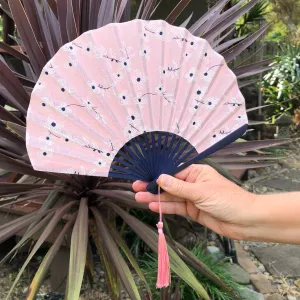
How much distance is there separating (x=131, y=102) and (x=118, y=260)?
2.20ft

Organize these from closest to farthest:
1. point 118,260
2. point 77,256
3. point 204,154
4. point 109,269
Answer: point 204,154 < point 77,256 < point 118,260 < point 109,269

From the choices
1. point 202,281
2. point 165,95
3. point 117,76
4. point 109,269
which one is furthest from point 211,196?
point 202,281

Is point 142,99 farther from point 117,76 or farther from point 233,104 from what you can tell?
point 233,104

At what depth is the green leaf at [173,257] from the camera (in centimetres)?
158

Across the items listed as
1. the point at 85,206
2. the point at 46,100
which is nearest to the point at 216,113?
the point at 46,100

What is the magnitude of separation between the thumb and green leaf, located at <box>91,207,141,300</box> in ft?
1.80

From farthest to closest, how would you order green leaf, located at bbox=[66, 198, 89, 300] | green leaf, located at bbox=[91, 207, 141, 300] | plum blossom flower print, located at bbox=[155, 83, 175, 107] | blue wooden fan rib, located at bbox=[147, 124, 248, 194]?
green leaf, located at bbox=[91, 207, 141, 300] → green leaf, located at bbox=[66, 198, 89, 300] → plum blossom flower print, located at bbox=[155, 83, 175, 107] → blue wooden fan rib, located at bbox=[147, 124, 248, 194]

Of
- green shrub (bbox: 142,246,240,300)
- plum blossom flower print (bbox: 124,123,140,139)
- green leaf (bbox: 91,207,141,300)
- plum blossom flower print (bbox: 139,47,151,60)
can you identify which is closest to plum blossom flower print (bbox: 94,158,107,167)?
plum blossom flower print (bbox: 124,123,140,139)

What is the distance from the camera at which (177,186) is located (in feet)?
3.76

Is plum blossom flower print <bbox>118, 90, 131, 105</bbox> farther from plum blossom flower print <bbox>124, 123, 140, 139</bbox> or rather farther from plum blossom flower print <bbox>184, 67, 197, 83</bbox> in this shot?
plum blossom flower print <bbox>184, 67, 197, 83</bbox>

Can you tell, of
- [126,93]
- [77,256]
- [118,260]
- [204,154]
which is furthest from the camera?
[118,260]

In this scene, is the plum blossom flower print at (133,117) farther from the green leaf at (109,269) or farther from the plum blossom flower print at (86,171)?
the green leaf at (109,269)

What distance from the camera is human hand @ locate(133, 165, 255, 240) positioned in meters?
1.16

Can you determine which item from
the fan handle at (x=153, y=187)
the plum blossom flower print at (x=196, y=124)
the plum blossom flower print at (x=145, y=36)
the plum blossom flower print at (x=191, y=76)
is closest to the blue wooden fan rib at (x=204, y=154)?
the fan handle at (x=153, y=187)
